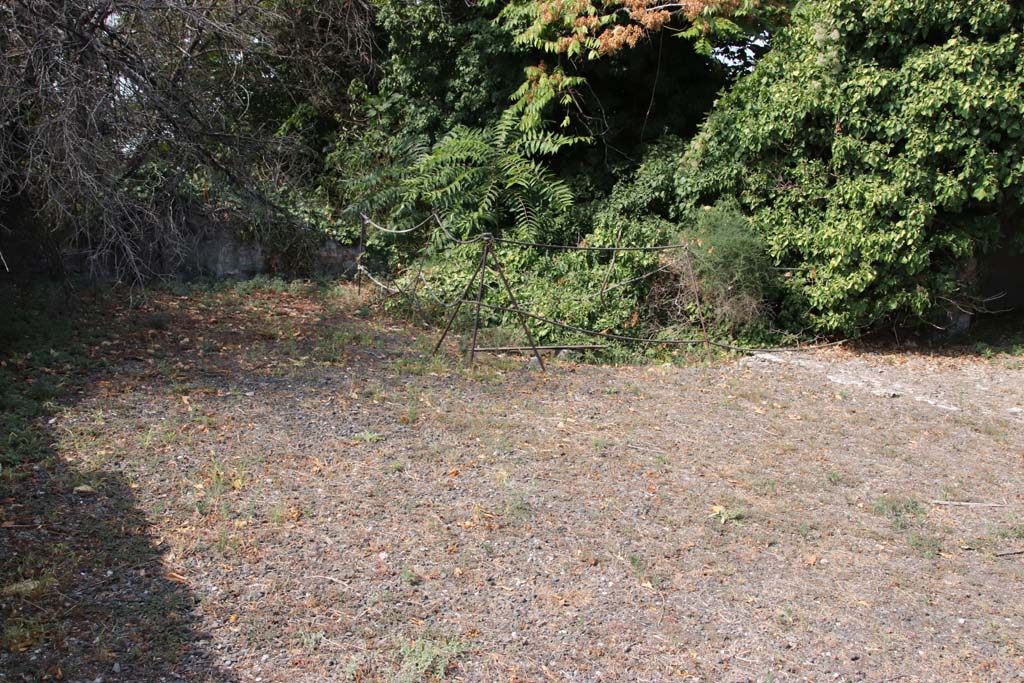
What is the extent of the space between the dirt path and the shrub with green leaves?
1.86 meters

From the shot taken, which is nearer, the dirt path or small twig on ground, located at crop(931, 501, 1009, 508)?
the dirt path

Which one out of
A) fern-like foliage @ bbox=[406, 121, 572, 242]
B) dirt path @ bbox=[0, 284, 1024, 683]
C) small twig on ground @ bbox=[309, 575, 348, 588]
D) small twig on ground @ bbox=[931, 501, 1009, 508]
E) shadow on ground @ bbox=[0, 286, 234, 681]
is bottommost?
shadow on ground @ bbox=[0, 286, 234, 681]

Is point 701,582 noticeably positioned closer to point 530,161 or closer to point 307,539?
point 307,539

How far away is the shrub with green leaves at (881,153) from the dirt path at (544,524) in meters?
1.86

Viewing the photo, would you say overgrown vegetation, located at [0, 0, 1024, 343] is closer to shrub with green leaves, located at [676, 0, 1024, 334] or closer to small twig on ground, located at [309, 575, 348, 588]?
shrub with green leaves, located at [676, 0, 1024, 334]

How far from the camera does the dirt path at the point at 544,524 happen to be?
12.3ft

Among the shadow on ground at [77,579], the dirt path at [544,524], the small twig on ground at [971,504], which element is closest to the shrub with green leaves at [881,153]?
the dirt path at [544,524]

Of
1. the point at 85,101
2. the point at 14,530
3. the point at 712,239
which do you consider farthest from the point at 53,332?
the point at 712,239

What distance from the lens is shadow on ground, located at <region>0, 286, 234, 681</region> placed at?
11.3 feet

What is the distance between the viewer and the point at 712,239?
9266mm

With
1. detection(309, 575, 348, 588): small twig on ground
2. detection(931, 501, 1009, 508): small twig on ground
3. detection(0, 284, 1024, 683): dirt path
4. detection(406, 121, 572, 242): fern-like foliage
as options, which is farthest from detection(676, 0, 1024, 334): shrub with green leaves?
detection(309, 575, 348, 588): small twig on ground

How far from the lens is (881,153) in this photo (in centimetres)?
878

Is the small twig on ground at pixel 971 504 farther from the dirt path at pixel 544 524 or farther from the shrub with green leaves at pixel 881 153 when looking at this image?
the shrub with green leaves at pixel 881 153

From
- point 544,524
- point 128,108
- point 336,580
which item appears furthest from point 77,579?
point 128,108
